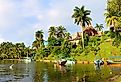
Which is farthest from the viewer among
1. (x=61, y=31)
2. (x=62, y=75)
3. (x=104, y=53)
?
(x=61, y=31)

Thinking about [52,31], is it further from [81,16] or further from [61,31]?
[81,16]

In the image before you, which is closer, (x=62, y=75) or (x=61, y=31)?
(x=62, y=75)

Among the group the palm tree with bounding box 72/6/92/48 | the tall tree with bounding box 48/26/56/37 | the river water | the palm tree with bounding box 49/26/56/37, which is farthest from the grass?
the palm tree with bounding box 49/26/56/37

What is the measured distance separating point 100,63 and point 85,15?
37781 mm

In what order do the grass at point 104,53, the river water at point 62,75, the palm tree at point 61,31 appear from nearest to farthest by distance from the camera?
the river water at point 62,75 → the grass at point 104,53 → the palm tree at point 61,31

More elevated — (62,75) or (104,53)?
(104,53)

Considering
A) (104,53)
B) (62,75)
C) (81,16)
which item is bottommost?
(62,75)

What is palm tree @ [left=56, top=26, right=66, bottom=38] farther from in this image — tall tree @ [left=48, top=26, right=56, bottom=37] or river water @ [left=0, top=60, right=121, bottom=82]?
river water @ [left=0, top=60, right=121, bottom=82]

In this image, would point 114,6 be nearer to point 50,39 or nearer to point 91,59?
point 91,59

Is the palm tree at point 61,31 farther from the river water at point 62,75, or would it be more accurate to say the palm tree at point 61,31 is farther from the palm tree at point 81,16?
the river water at point 62,75

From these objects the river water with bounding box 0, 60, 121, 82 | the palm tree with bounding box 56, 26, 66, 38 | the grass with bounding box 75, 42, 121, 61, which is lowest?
the river water with bounding box 0, 60, 121, 82

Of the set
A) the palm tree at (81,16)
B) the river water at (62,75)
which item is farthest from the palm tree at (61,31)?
the river water at (62,75)

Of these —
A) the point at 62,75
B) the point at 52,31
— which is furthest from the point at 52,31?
the point at 62,75

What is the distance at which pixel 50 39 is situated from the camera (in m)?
164
